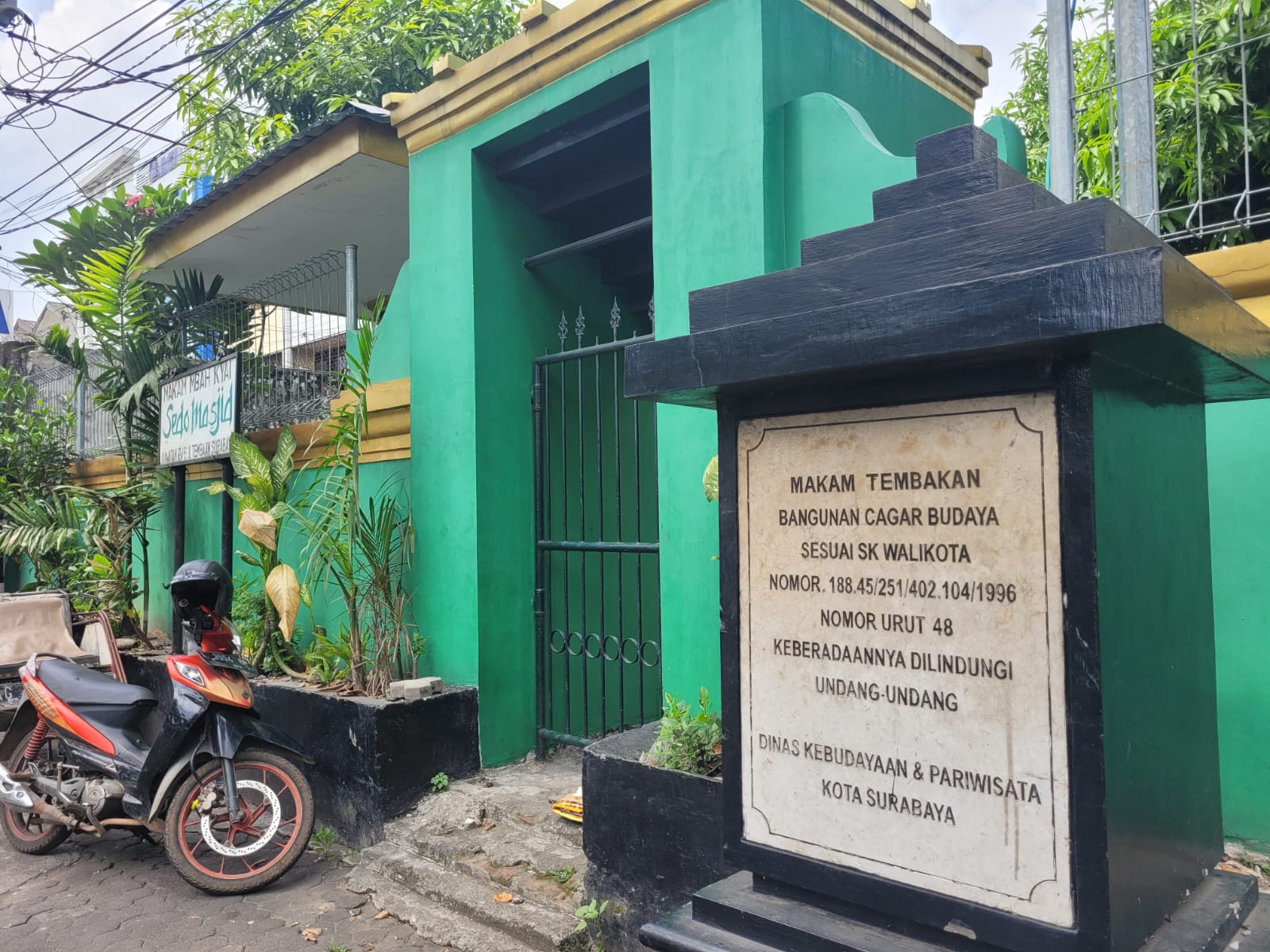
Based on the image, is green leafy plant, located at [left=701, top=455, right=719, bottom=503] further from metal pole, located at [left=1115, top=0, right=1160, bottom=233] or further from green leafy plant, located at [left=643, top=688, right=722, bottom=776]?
metal pole, located at [left=1115, top=0, right=1160, bottom=233]

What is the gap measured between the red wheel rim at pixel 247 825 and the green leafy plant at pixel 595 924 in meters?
1.44

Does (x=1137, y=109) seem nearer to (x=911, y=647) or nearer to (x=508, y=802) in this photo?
(x=911, y=647)

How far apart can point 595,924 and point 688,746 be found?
777 mm

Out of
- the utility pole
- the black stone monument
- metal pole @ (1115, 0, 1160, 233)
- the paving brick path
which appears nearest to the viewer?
the black stone monument

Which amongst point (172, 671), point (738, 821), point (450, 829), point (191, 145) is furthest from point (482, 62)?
point (191, 145)

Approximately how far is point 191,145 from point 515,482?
10514 millimetres

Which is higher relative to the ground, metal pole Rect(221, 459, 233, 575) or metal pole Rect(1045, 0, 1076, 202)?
metal pole Rect(1045, 0, 1076, 202)

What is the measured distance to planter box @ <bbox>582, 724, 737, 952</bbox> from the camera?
2.98 m

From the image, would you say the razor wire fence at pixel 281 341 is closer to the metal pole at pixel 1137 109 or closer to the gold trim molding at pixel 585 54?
the gold trim molding at pixel 585 54

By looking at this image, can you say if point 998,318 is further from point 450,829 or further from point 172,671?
point 172,671

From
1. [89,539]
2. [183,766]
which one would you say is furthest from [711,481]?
[89,539]

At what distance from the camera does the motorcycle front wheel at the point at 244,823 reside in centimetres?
388

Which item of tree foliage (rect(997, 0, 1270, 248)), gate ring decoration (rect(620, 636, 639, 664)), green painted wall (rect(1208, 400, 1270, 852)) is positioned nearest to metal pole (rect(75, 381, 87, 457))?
gate ring decoration (rect(620, 636, 639, 664))

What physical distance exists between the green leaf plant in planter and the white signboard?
0.55 feet
